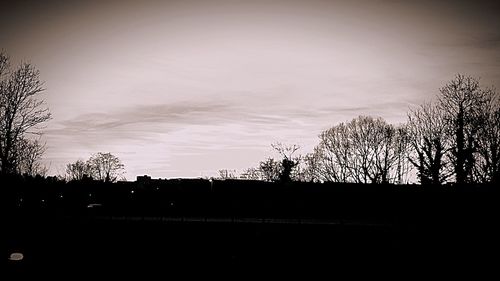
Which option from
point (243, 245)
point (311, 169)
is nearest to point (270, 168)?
point (311, 169)

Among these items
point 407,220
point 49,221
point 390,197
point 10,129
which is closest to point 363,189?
point 390,197

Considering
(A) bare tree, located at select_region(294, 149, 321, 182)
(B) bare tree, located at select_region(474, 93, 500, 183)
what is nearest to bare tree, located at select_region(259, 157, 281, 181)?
(A) bare tree, located at select_region(294, 149, 321, 182)

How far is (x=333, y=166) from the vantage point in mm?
Result: 63438

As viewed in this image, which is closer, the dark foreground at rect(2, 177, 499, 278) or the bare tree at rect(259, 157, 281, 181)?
the dark foreground at rect(2, 177, 499, 278)

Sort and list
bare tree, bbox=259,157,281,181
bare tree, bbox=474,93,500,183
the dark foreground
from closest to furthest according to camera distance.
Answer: the dark foreground < bare tree, bbox=474,93,500,183 < bare tree, bbox=259,157,281,181

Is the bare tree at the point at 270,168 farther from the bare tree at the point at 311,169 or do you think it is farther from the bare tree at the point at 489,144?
the bare tree at the point at 489,144

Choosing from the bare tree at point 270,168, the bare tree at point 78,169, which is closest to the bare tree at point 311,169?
the bare tree at point 270,168

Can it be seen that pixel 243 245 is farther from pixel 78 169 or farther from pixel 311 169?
pixel 78 169

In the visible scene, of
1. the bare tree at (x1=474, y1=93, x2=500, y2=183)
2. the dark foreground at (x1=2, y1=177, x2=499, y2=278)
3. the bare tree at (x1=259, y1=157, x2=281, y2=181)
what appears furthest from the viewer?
the bare tree at (x1=259, y1=157, x2=281, y2=181)

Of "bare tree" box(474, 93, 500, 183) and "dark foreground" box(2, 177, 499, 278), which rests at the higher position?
"bare tree" box(474, 93, 500, 183)

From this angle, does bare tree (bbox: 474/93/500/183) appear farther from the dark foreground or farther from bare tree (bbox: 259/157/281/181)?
bare tree (bbox: 259/157/281/181)

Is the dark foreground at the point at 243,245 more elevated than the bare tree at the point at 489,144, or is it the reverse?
the bare tree at the point at 489,144

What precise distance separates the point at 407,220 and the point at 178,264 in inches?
761

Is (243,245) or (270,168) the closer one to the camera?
(243,245)
